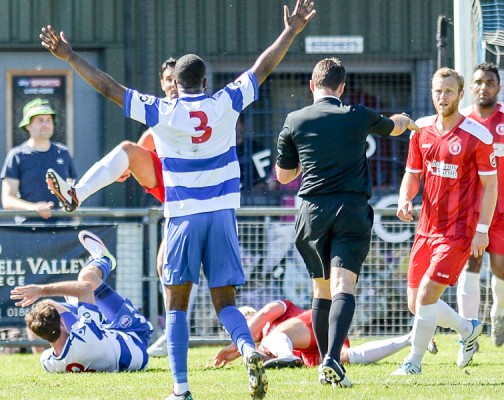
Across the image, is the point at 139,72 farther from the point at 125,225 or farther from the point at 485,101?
the point at 485,101

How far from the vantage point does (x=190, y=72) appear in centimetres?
716

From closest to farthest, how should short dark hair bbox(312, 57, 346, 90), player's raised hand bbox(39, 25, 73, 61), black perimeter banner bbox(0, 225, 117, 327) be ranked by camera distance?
player's raised hand bbox(39, 25, 73, 61), short dark hair bbox(312, 57, 346, 90), black perimeter banner bbox(0, 225, 117, 327)

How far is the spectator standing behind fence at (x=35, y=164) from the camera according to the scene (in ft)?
39.2

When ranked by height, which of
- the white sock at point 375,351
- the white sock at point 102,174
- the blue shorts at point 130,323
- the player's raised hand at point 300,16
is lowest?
the white sock at point 375,351

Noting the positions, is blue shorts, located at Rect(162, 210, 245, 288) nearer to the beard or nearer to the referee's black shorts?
the referee's black shorts

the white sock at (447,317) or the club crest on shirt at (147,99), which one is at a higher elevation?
the club crest on shirt at (147,99)

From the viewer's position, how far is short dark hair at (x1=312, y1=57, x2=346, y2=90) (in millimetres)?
8047

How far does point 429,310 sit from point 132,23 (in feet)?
20.8

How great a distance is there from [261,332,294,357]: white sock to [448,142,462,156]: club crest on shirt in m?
1.96

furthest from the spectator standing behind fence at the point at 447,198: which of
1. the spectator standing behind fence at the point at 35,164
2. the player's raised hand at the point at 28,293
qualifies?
the spectator standing behind fence at the point at 35,164

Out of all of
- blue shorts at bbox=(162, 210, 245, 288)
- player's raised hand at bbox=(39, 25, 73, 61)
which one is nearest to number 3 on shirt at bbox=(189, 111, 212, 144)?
blue shorts at bbox=(162, 210, 245, 288)

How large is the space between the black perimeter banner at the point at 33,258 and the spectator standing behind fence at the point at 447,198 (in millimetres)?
3483

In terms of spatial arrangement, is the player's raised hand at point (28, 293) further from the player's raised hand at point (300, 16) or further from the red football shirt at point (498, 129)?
the red football shirt at point (498, 129)

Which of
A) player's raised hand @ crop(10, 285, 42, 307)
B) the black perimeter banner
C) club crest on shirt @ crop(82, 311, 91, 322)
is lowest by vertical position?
club crest on shirt @ crop(82, 311, 91, 322)
